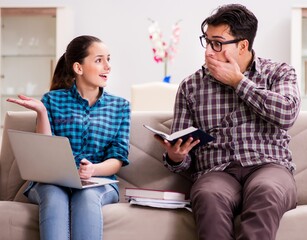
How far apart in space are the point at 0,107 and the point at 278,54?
285cm

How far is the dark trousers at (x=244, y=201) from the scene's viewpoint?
1.85 m

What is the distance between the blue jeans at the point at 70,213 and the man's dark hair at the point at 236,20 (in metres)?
0.76

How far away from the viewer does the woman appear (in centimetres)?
210

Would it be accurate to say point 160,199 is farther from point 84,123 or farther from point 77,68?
point 77,68

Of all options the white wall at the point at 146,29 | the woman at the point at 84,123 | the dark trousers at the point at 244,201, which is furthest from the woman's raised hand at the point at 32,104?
the white wall at the point at 146,29

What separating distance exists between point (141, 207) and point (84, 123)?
0.45 m

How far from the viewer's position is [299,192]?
2420 millimetres

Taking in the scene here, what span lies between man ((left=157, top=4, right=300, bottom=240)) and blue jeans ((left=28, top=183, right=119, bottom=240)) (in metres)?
0.32

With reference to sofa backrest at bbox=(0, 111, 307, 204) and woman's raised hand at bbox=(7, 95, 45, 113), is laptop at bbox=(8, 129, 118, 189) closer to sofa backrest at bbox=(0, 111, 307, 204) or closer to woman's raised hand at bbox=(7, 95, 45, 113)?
woman's raised hand at bbox=(7, 95, 45, 113)

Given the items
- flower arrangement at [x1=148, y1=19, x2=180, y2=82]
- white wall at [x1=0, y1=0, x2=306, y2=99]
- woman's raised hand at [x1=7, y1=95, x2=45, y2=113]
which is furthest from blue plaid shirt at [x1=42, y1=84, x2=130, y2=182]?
white wall at [x1=0, y1=0, x2=306, y2=99]

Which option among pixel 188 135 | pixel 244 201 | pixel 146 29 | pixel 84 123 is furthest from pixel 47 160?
pixel 146 29

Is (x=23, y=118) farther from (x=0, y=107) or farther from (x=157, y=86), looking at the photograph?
(x=0, y=107)

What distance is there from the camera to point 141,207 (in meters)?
2.14

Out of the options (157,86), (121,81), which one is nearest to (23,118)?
(157,86)
